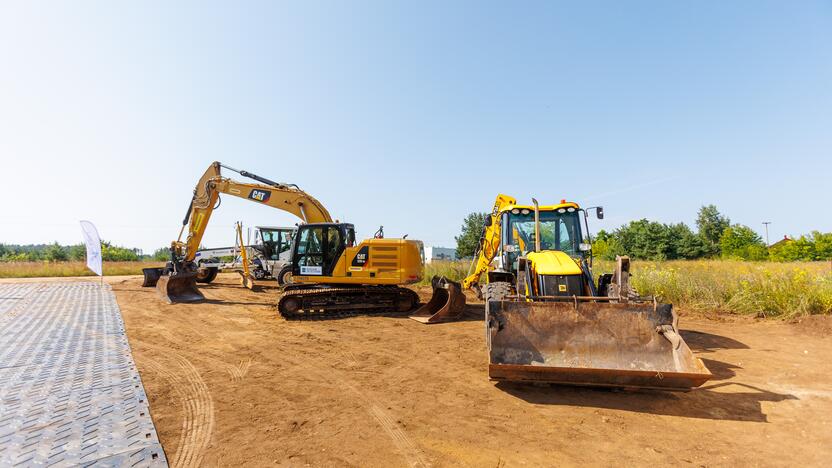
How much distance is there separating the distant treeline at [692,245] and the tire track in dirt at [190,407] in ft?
118

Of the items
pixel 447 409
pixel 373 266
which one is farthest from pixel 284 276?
pixel 447 409

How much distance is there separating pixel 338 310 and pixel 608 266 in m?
10.5

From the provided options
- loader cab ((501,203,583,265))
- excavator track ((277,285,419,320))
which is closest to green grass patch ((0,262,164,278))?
excavator track ((277,285,419,320))

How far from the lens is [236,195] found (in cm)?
1326

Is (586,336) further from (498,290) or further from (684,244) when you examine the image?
(684,244)

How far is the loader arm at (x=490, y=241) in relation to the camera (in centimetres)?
941

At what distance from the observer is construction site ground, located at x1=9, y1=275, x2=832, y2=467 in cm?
329

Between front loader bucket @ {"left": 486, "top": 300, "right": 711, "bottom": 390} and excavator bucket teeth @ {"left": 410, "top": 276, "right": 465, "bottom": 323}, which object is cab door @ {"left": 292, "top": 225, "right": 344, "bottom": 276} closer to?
excavator bucket teeth @ {"left": 410, "top": 276, "right": 465, "bottom": 323}

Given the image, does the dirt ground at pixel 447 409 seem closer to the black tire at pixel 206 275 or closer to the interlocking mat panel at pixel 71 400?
the interlocking mat panel at pixel 71 400

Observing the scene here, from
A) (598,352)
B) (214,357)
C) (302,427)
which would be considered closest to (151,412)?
(302,427)

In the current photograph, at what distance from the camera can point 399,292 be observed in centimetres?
1044

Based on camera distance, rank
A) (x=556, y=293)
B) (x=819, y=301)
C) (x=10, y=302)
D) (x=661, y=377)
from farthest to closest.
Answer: (x=10, y=302), (x=819, y=301), (x=556, y=293), (x=661, y=377)

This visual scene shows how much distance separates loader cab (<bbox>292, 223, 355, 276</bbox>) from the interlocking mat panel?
12.7ft

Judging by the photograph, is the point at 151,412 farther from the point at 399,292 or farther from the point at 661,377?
the point at 399,292
